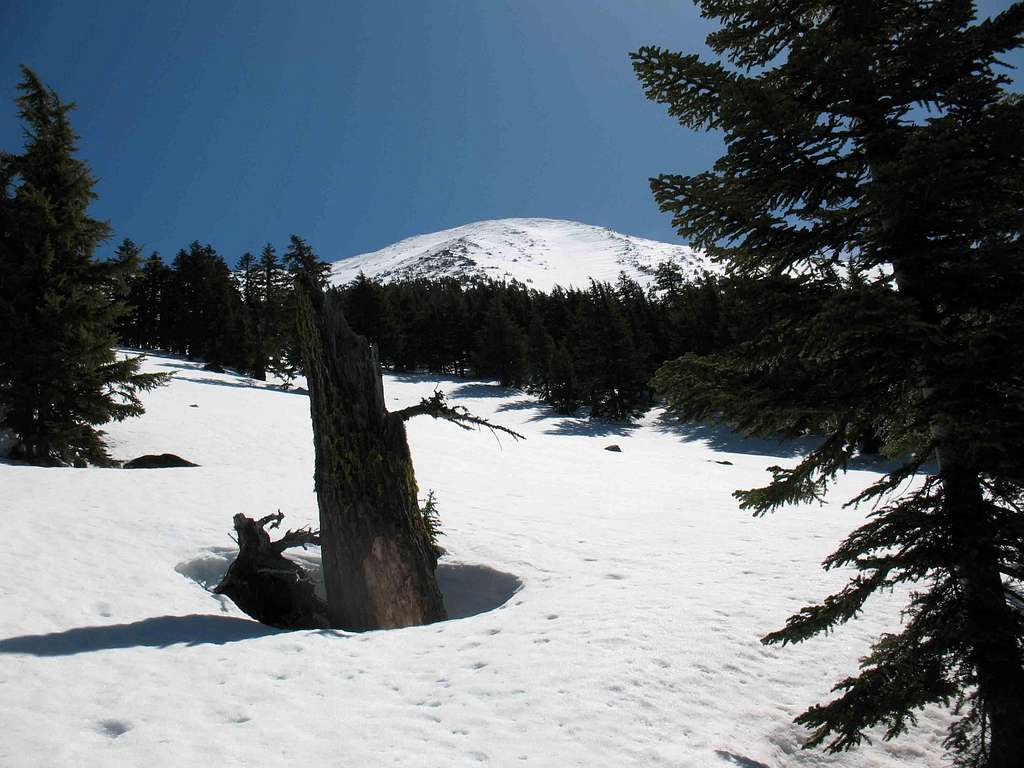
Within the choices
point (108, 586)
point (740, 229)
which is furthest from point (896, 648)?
point (108, 586)

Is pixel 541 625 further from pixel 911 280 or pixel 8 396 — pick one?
pixel 8 396

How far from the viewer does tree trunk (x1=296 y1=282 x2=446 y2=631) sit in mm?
7367

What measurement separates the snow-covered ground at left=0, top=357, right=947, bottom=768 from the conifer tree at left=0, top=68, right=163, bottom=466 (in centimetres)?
322

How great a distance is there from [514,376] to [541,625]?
53.2 m

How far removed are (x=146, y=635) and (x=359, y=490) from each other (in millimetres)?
2732

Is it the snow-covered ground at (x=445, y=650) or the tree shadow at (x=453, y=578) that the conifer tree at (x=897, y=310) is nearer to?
the snow-covered ground at (x=445, y=650)

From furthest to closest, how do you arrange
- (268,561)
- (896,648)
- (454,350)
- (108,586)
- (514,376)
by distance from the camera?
(454,350) → (514,376) → (268,561) → (108,586) → (896,648)

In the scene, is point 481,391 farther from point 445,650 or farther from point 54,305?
point 445,650

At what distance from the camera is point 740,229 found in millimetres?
4219

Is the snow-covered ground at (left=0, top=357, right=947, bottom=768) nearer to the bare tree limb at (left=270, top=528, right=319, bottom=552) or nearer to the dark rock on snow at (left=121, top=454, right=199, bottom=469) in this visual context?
the bare tree limb at (left=270, top=528, right=319, bottom=552)

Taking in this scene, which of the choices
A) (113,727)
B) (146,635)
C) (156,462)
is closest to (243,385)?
(156,462)

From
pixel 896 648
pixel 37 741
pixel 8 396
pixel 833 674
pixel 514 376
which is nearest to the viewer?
pixel 37 741

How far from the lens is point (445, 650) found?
223 inches

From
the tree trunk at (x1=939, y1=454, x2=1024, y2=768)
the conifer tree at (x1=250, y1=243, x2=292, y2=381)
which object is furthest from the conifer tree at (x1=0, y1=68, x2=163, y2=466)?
the conifer tree at (x1=250, y1=243, x2=292, y2=381)
